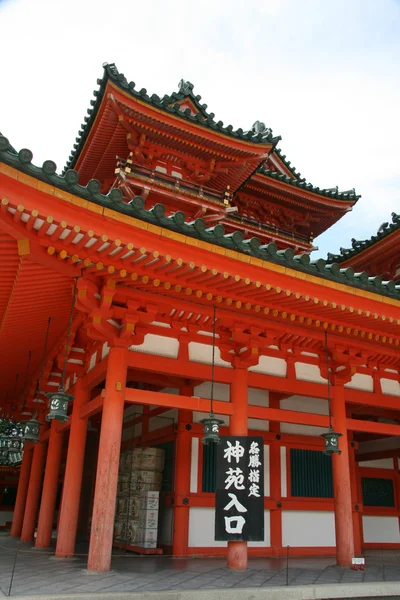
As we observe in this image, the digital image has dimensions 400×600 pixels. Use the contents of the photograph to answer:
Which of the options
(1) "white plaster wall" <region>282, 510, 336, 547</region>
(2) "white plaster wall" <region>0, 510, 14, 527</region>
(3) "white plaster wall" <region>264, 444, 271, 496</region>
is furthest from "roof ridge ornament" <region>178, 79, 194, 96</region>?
(2) "white plaster wall" <region>0, 510, 14, 527</region>

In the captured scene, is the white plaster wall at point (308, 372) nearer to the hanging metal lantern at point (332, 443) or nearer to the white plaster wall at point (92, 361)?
the hanging metal lantern at point (332, 443)

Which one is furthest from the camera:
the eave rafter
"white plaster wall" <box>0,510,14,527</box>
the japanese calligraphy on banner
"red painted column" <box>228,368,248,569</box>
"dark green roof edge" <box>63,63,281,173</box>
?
"white plaster wall" <box>0,510,14,527</box>

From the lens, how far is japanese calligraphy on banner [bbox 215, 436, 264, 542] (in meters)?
7.44

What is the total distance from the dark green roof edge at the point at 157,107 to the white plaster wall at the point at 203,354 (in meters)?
7.22

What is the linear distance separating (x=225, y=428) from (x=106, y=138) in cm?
872

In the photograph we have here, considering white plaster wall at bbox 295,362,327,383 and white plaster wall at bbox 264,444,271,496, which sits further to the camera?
white plaster wall at bbox 264,444,271,496

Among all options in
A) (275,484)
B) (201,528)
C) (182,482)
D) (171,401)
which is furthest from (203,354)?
(275,484)

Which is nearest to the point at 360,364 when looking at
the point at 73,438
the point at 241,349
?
the point at 241,349

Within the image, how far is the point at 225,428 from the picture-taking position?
34.6ft

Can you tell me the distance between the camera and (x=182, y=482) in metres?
9.80

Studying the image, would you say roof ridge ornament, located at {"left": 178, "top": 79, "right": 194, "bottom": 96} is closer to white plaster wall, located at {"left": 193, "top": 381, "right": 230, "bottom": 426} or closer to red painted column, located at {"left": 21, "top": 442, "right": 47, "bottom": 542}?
white plaster wall, located at {"left": 193, "top": 381, "right": 230, "bottom": 426}

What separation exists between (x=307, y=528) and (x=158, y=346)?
5.98m

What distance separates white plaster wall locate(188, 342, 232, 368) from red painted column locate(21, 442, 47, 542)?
7.20 m

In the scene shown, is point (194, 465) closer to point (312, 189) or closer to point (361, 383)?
point (361, 383)
